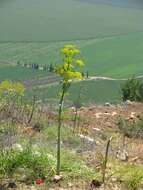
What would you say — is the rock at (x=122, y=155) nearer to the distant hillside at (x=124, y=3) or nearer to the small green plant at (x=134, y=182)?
the small green plant at (x=134, y=182)

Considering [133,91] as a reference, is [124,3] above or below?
above

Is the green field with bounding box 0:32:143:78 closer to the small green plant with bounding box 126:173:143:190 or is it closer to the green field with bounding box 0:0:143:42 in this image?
the green field with bounding box 0:0:143:42

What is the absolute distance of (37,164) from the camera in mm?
5289

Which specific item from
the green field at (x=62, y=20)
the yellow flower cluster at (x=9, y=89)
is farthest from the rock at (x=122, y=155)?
the green field at (x=62, y=20)

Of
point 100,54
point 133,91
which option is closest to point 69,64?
point 133,91

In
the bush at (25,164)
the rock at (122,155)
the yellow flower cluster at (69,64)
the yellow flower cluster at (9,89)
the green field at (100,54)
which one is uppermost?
the green field at (100,54)

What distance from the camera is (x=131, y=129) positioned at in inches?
375

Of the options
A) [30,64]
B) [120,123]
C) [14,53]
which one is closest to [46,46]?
[14,53]

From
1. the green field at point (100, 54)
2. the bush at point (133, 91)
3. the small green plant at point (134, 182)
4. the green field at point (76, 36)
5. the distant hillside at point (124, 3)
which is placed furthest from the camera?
the distant hillside at point (124, 3)

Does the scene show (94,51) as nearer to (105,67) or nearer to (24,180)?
(105,67)

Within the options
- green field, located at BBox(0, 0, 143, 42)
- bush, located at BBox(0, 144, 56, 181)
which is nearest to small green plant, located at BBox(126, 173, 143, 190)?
bush, located at BBox(0, 144, 56, 181)

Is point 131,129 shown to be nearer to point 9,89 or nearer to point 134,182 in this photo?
point 9,89

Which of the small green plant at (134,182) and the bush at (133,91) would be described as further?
the bush at (133,91)

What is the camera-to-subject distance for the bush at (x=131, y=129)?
9.17 metres
